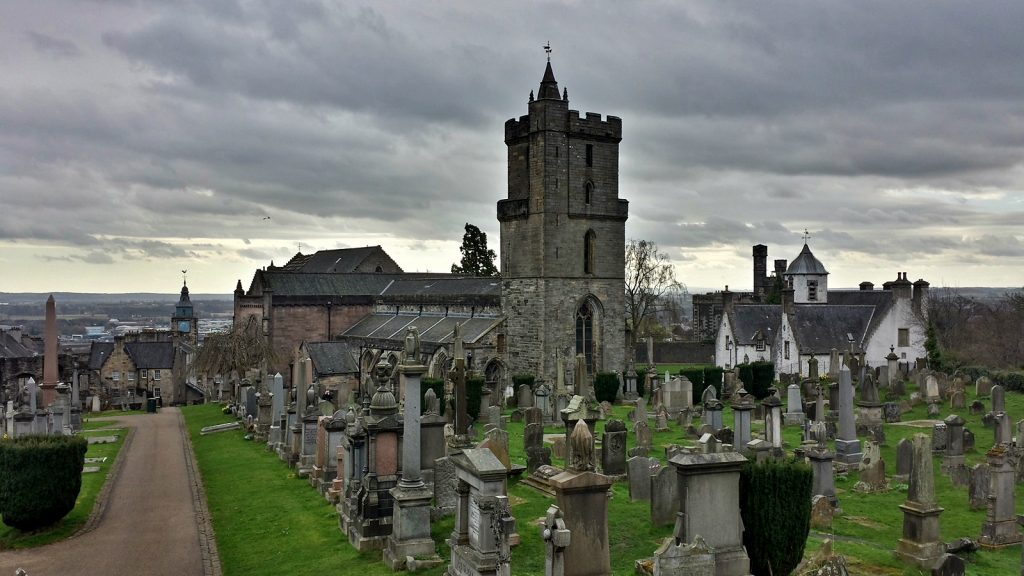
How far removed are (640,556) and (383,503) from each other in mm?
4392

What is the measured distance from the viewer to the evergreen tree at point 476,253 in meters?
64.8

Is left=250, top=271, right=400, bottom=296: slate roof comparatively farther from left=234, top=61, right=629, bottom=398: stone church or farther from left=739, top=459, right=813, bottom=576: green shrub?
left=739, top=459, right=813, bottom=576: green shrub

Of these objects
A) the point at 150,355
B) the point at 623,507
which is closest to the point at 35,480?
the point at 623,507

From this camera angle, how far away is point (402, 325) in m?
42.4

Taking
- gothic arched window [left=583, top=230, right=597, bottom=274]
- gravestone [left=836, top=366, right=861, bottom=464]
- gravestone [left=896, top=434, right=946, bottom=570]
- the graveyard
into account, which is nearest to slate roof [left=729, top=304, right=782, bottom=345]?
gothic arched window [left=583, top=230, right=597, bottom=274]

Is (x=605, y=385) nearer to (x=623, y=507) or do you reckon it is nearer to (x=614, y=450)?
(x=614, y=450)

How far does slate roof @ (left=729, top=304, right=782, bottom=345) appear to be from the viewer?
45.8 metres

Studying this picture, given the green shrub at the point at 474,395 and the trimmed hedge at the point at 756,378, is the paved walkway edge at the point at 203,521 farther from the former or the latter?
the trimmed hedge at the point at 756,378

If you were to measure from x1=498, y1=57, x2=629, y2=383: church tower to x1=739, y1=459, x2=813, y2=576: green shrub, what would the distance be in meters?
22.9

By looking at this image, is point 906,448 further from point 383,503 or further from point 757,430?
point 383,503

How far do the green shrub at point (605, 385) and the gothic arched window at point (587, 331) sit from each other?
2.89 m

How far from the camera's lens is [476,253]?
6506cm

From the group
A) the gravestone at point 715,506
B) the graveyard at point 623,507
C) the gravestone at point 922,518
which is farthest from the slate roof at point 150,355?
the gravestone at point 922,518

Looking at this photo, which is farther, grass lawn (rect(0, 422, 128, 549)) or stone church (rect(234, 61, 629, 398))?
stone church (rect(234, 61, 629, 398))
